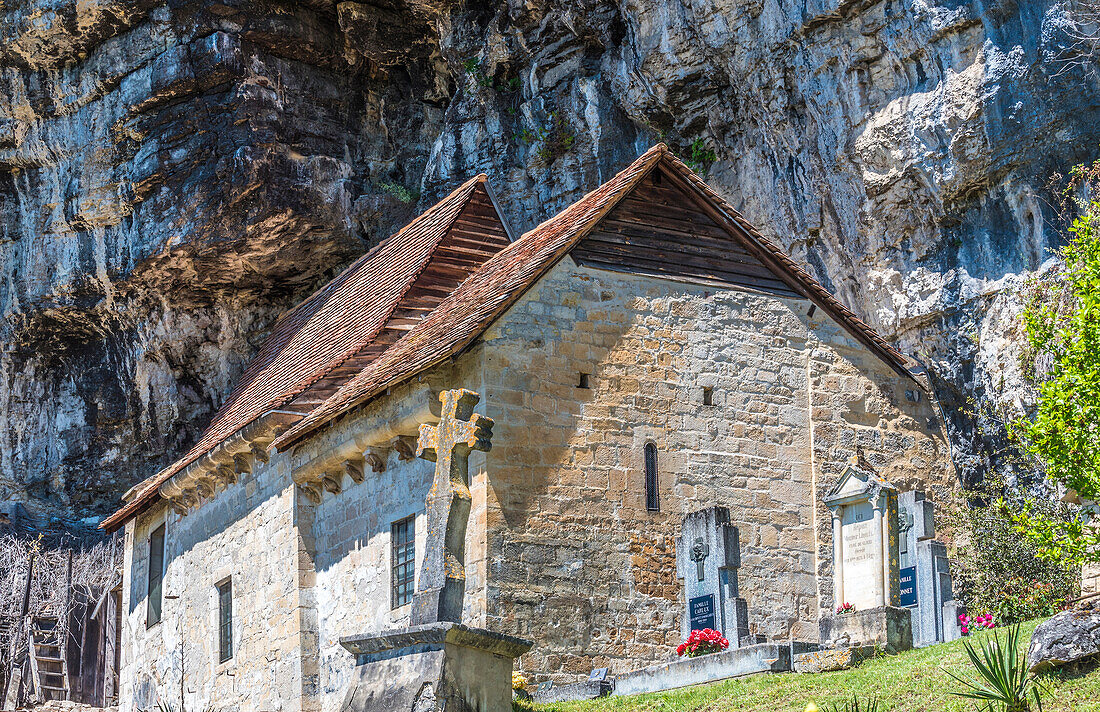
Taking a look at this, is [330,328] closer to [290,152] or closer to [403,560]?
[290,152]

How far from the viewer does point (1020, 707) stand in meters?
10.4

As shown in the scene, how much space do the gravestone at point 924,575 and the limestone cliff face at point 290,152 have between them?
14.6ft

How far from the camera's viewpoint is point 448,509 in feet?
40.2

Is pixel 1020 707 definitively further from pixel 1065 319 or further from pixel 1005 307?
pixel 1005 307

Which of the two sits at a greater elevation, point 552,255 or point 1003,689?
point 552,255

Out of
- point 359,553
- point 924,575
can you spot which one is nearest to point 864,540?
point 924,575

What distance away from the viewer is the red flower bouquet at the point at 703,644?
51.3ft

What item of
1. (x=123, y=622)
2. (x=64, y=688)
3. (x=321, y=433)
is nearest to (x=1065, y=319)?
(x=321, y=433)

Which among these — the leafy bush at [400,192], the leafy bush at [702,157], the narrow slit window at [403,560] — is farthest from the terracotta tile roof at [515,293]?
the leafy bush at [400,192]

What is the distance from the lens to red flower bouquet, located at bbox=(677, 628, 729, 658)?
15.6 meters

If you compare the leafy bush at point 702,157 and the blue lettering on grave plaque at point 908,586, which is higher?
the leafy bush at point 702,157

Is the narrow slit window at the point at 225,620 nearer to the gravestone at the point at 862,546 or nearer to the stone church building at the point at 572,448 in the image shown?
the stone church building at the point at 572,448

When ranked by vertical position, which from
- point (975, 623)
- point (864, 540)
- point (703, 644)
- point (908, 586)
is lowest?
point (703, 644)

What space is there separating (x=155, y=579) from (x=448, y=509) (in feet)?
44.0
